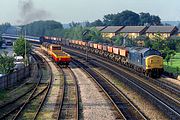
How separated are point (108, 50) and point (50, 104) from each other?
43.5m

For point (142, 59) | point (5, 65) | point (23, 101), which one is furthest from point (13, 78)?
point (142, 59)

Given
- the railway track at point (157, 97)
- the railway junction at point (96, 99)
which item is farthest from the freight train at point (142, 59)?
the railway track at point (157, 97)

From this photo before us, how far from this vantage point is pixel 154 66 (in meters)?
40.3

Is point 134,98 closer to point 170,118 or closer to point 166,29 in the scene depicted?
point 170,118

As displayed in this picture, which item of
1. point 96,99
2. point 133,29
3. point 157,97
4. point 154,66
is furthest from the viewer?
point 133,29

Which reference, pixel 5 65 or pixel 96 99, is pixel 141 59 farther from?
pixel 5 65

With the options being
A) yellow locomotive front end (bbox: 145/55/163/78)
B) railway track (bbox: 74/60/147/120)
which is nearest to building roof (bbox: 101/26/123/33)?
yellow locomotive front end (bbox: 145/55/163/78)

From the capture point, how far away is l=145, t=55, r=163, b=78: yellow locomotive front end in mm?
40250

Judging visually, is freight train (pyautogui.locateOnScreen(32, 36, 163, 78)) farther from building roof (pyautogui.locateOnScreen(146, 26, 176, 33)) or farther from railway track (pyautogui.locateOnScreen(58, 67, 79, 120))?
building roof (pyautogui.locateOnScreen(146, 26, 176, 33))

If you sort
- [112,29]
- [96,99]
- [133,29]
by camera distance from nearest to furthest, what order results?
[96,99], [133,29], [112,29]

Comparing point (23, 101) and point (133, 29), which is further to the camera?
point (133, 29)

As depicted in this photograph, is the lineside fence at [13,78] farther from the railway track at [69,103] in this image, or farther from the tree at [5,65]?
the railway track at [69,103]

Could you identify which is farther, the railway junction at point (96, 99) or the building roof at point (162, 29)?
the building roof at point (162, 29)

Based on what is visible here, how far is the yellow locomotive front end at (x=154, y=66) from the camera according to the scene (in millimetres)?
40250
